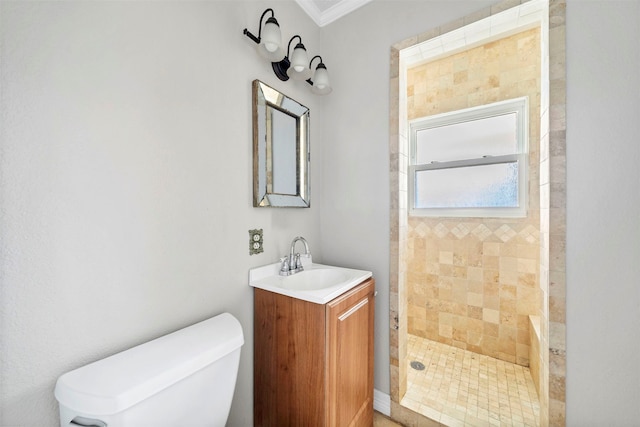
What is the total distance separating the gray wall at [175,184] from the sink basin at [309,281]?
11 centimetres

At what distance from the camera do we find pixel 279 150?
1429 millimetres

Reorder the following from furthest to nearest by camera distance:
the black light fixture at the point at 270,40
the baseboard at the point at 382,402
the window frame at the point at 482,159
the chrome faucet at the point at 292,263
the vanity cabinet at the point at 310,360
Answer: the window frame at the point at 482,159, the baseboard at the point at 382,402, the chrome faucet at the point at 292,263, the black light fixture at the point at 270,40, the vanity cabinet at the point at 310,360

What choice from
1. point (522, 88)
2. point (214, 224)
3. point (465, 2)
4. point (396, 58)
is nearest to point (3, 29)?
point (214, 224)

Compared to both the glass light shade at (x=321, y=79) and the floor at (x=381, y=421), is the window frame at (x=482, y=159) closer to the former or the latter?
the glass light shade at (x=321, y=79)

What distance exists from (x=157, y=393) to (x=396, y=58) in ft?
6.28

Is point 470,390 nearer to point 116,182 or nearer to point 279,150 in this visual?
point 279,150

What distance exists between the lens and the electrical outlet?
50.4 inches

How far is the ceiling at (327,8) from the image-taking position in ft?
5.28

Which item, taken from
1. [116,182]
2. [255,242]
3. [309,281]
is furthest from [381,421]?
[116,182]

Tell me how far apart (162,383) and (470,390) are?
1.88m

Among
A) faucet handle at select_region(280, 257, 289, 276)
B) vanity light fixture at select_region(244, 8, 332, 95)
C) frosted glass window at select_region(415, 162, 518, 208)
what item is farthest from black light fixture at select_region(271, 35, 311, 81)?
frosted glass window at select_region(415, 162, 518, 208)

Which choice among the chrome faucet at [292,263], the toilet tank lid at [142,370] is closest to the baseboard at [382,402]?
the chrome faucet at [292,263]

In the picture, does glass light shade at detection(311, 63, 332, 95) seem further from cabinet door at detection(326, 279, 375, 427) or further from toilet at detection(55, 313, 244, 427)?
toilet at detection(55, 313, 244, 427)

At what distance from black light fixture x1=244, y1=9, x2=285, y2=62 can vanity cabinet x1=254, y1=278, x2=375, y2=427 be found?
1.20 m
